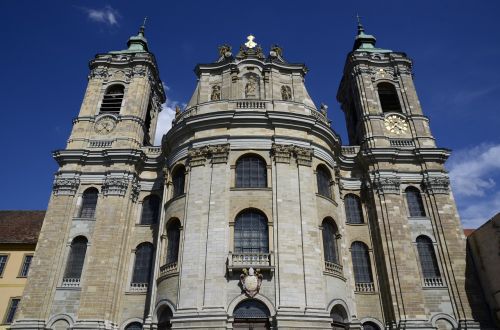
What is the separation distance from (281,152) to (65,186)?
13.4 m

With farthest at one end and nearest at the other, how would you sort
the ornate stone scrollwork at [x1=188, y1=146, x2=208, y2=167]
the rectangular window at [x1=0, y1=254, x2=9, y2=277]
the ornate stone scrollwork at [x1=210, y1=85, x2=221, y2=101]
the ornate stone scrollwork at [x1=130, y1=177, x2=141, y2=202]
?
the rectangular window at [x1=0, y1=254, x2=9, y2=277] < the ornate stone scrollwork at [x1=210, y1=85, x2=221, y2=101] < the ornate stone scrollwork at [x1=130, y1=177, x2=141, y2=202] < the ornate stone scrollwork at [x1=188, y1=146, x2=208, y2=167]

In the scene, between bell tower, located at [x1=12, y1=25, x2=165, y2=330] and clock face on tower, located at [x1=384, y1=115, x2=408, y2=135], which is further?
clock face on tower, located at [x1=384, y1=115, x2=408, y2=135]

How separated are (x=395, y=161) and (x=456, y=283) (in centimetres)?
803

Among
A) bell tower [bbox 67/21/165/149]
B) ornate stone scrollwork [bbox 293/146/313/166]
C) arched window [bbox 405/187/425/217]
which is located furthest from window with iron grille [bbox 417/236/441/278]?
bell tower [bbox 67/21/165/149]

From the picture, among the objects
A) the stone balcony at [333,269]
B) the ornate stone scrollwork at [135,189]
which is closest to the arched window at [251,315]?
the stone balcony at [333,269]

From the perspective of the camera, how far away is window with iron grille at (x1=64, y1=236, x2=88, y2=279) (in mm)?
23094

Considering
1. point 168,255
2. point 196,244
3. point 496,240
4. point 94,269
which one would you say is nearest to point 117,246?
point 94,269

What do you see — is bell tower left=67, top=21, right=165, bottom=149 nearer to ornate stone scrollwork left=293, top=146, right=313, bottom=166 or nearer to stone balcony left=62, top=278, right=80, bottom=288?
stone balcony left=62, top=278, right=80, bottom=288

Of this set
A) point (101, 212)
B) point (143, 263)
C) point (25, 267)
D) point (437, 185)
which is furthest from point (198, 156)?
point (25, 267)

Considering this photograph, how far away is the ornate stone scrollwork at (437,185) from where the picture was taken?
1000 inches

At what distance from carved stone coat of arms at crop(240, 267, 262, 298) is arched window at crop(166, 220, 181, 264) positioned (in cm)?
398

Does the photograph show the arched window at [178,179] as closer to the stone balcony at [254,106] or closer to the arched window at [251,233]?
the stone balcony at [254,106]

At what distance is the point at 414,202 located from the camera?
25625 millimetres

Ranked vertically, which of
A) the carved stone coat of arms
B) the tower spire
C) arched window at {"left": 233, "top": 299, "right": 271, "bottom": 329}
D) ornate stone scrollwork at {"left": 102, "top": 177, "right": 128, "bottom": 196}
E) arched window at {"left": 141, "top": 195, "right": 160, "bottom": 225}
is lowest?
arched window at {"left": 233, "top": 299, "right": 271, "bottom": 329}
